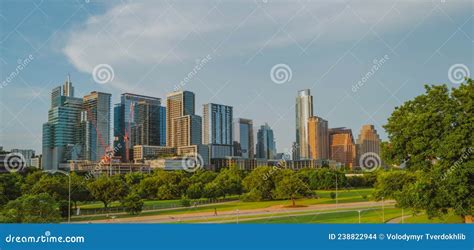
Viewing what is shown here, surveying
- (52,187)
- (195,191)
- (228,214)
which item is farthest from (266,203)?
(52,187)

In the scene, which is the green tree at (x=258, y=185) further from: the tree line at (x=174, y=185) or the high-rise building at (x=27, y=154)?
the high-rise building at (x=27, y=154)

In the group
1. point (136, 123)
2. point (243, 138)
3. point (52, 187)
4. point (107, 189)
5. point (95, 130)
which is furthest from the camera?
point (136, 123)

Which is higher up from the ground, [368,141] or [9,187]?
[368,141]

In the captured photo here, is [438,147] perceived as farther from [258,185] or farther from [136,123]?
[136,123]

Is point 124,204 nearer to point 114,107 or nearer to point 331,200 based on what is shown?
point 114,107

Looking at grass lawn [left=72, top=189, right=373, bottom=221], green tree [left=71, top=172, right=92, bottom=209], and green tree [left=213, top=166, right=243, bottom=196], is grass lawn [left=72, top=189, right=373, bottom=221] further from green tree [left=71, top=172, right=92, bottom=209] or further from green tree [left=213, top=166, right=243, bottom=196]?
green tree [left=71, top=172, right=92, bottom=209]

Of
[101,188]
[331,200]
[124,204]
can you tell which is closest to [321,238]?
[124,204]

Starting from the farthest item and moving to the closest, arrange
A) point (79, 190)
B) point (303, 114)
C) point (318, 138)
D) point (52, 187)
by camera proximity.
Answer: point (79, 190) → point (52, 187) → point (318, 138) → point (303, 114)
